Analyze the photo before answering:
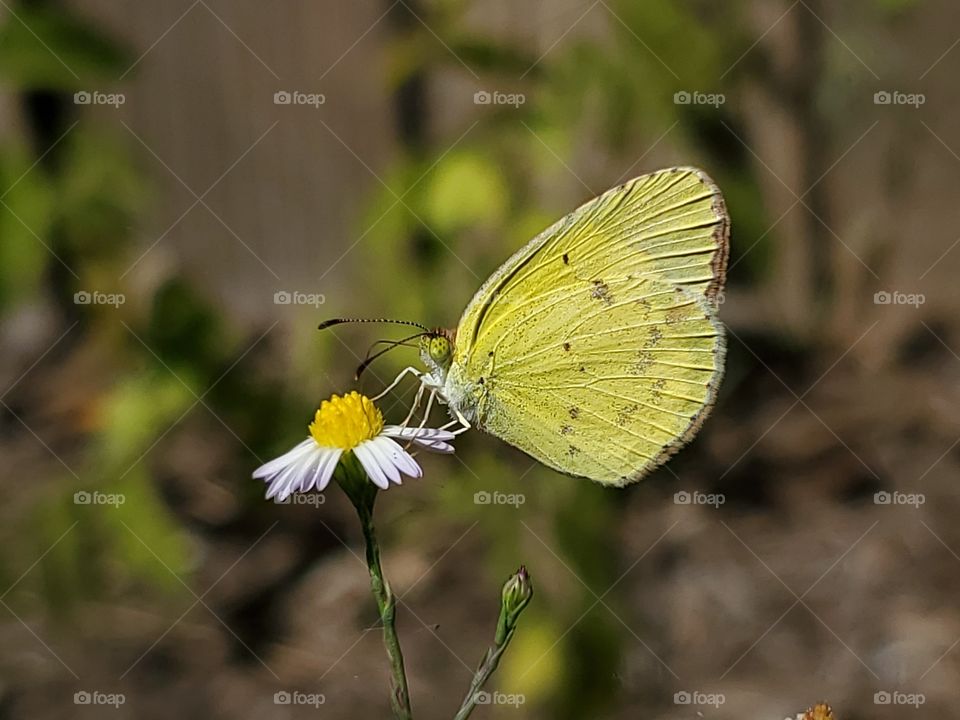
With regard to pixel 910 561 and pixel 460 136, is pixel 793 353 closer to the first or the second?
pixel 910 561

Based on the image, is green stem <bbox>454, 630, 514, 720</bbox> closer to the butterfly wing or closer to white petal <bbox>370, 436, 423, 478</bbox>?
white petal <bbox>370, 436, 423, 478</bbox>

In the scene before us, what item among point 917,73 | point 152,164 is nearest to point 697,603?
point 917,73

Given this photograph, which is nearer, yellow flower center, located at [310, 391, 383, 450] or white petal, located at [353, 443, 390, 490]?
white petal, located at [353, 443, 390, 490]

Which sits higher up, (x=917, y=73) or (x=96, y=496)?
(x=917, y=73)

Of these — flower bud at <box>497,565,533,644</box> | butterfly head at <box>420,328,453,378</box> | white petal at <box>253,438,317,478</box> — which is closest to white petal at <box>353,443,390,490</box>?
white petal at <box>253,438,317,478</box>

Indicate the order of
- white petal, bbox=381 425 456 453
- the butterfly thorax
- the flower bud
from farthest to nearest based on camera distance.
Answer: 1. the butterfly thorax
2. white petal, bbox=381 425 456 453
3. the flower bud

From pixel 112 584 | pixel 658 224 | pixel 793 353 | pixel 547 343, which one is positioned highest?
pixel 658 224

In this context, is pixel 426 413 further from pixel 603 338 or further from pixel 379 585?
pixel 379 585
